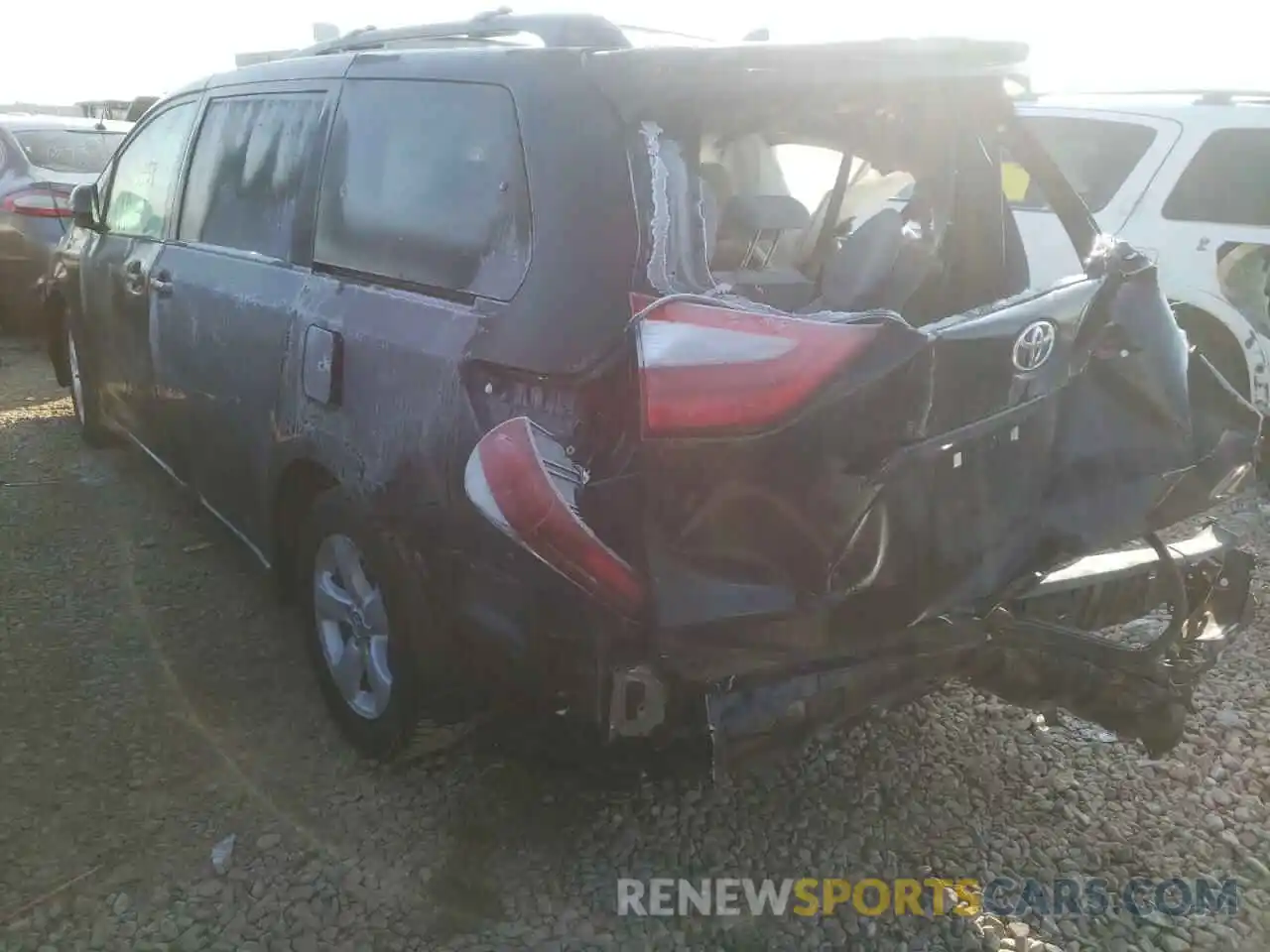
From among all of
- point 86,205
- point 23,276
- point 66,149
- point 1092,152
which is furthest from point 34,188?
point 1092,152

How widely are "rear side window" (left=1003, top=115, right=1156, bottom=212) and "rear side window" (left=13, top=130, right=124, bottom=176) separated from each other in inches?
267

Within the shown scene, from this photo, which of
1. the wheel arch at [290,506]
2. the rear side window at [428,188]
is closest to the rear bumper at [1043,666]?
the rear side window at [428,188]

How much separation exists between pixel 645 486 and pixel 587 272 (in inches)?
17.8

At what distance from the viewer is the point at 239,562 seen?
4.13 m

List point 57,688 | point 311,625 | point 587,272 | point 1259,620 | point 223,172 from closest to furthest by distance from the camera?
point 587,272 < point 311,625 < point 57,688 < point 223,172 < point 1259,620

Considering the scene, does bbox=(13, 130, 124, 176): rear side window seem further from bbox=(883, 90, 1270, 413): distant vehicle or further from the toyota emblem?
Answer: the toyota emblem

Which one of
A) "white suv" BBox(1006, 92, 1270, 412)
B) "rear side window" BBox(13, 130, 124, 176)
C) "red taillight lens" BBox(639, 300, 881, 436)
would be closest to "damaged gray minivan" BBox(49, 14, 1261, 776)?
"red taillight lens" BBox(639, 300, 881, 436)

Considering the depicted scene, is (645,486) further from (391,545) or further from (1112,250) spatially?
(1112,250)

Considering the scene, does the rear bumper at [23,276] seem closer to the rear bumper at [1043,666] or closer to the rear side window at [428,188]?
the rear side window at [428,188]

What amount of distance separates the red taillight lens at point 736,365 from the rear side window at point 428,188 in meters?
0.53

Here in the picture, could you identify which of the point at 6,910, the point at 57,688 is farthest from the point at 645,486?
the point at 57,688

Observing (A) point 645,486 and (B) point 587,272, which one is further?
(B) point 587,272

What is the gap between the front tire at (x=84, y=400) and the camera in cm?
514

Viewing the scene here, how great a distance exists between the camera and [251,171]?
3.29 meters
